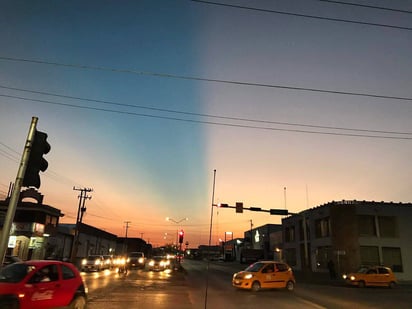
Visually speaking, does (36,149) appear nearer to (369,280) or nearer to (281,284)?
(281,284)

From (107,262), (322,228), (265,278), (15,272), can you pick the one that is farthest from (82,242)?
(15,272)

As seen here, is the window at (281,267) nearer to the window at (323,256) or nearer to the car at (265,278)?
the car at (265,278)

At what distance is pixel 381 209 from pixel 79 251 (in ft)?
179

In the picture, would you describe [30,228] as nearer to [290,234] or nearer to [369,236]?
[290,234]

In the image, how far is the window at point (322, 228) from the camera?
144 feet

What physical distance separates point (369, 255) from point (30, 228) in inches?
1633

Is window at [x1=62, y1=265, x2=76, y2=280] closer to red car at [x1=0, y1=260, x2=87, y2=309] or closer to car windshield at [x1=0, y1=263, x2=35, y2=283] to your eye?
red car at [x1=0, y1=260, x2=87, y2=309]

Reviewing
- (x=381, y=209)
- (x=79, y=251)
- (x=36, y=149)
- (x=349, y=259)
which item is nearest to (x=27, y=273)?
(x=36, y=149)

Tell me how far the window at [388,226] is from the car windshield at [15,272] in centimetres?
4061

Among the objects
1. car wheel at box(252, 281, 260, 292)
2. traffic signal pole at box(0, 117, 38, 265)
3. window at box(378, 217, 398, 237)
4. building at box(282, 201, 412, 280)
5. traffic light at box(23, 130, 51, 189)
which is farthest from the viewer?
window at box(378, 217, 398, 237)

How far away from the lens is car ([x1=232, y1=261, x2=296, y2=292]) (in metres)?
20.1

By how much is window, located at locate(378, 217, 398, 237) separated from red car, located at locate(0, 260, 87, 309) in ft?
128

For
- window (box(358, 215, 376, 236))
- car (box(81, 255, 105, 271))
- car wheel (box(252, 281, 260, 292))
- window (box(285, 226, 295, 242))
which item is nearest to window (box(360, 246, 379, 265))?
window (box(358, 215, 376, 236))

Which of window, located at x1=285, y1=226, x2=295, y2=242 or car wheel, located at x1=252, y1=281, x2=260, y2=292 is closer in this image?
car wheel, located at x1=252, y1=281, x2=260, y2=292
